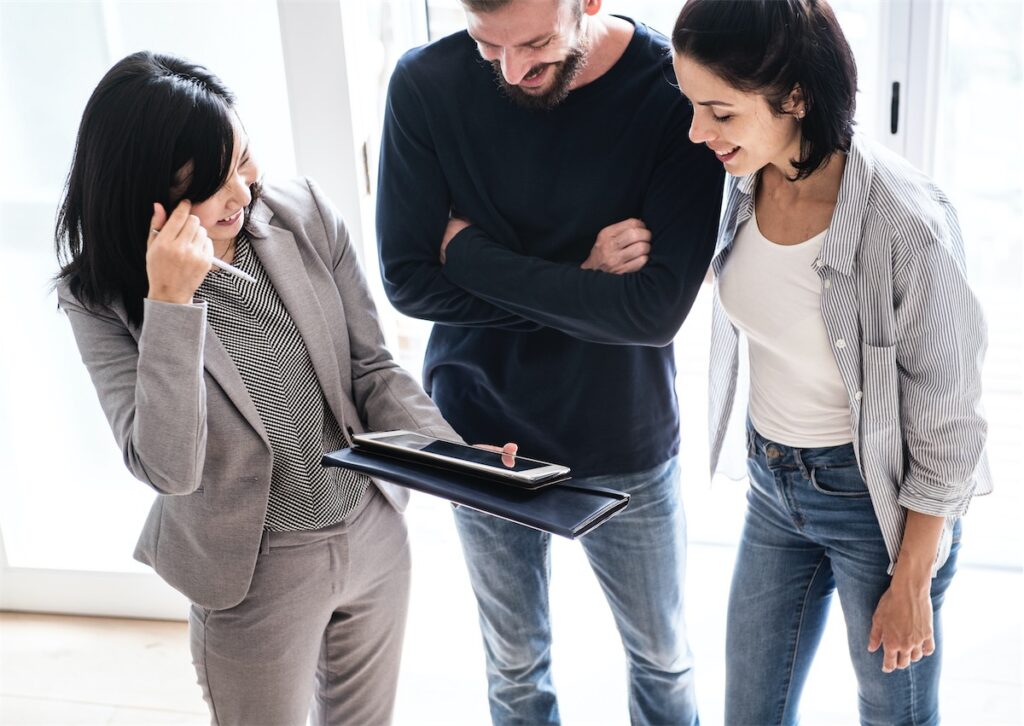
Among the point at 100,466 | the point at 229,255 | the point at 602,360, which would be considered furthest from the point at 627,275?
the point at 100,466

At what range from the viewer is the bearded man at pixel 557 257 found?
142cm

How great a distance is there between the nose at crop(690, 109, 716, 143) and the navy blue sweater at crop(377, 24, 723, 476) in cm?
13

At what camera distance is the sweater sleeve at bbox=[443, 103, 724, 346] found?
1.41 metres

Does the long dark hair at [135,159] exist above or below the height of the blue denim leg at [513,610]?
above

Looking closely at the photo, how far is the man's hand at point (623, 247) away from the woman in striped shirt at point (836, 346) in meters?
0.11

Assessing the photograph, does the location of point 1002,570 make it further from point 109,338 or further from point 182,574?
point 109,338

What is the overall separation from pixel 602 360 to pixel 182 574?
0.70 metres

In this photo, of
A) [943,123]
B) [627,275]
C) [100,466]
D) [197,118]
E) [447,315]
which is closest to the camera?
[197,118]

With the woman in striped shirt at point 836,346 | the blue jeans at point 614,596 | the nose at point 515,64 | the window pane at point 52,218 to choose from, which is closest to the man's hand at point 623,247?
the woman in striped shirt at point 836,346

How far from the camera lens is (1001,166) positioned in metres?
2.31

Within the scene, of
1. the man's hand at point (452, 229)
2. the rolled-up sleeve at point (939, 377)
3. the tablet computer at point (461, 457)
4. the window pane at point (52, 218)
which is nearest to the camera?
the rolled-up sleeve at point (939, 377)

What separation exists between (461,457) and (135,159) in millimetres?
572

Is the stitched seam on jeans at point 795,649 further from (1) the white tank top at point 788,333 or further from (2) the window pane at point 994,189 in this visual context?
(2) the window pane at point 994,189

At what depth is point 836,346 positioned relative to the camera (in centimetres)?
129
